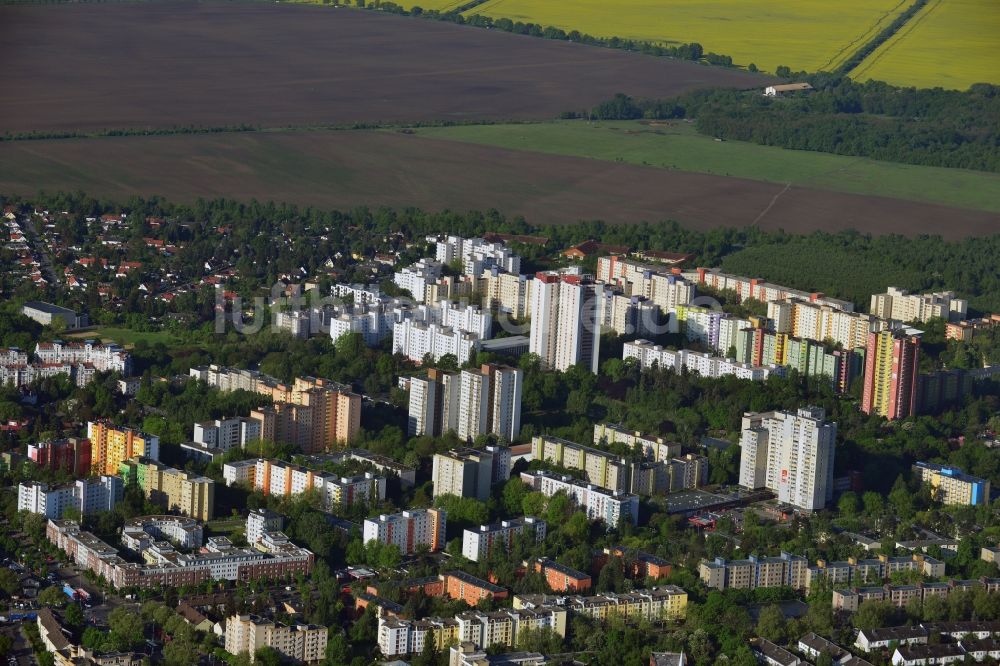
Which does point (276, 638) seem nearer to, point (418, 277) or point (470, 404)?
point (470, 404)

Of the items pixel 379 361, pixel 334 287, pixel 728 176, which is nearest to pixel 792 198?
pixel 728 176

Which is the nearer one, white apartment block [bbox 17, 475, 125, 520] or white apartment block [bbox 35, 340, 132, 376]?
white apartment block [bbox 17, 475, 125, 520]

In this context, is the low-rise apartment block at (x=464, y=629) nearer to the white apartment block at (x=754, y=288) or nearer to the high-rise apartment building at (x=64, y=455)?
the high-rise apartment building at (x=64, y=455)

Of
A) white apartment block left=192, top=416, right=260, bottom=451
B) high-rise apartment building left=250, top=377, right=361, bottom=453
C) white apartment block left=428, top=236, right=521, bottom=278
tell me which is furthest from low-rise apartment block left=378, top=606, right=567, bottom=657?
white apartment block left=428, top=236, right=521, bottom=278

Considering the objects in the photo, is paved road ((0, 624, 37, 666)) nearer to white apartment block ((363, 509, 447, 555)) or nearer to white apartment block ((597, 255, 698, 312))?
white apartment block ((363, 509, 447, 555))

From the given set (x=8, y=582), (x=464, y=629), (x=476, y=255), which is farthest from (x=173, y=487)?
(x=476, y=255)

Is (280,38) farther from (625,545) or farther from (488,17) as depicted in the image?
(625,545)
